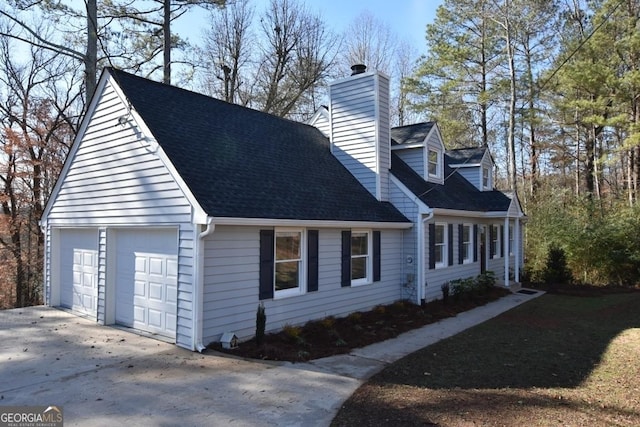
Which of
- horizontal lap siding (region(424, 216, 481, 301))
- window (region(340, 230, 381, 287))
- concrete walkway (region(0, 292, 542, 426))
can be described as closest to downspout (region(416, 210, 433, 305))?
horizontal lap siding (region(424, 216, 481, 301))

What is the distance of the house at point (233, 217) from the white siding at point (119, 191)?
0.13 feet

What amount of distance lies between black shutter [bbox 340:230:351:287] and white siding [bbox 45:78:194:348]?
156 inches

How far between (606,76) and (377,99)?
12.7 metres

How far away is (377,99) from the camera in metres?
12.0

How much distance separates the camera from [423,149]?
44.6 feet

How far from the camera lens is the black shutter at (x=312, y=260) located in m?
8.82

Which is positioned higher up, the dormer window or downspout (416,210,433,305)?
the dormer window

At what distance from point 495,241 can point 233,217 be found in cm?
1318

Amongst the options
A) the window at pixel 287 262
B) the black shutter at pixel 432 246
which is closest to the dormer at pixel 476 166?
the black shutter at pixel 432 246

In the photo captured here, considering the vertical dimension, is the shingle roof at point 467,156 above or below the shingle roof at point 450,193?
above

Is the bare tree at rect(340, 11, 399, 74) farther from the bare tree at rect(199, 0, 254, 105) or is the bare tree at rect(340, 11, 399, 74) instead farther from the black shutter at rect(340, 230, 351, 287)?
the black shutter at rect(340, 230, 351, 287)

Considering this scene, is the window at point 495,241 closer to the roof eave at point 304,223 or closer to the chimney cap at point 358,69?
the roof eave at point 304,223

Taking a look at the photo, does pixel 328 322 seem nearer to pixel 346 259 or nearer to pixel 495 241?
pixel 346 259

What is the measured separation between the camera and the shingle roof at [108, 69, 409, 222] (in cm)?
767
